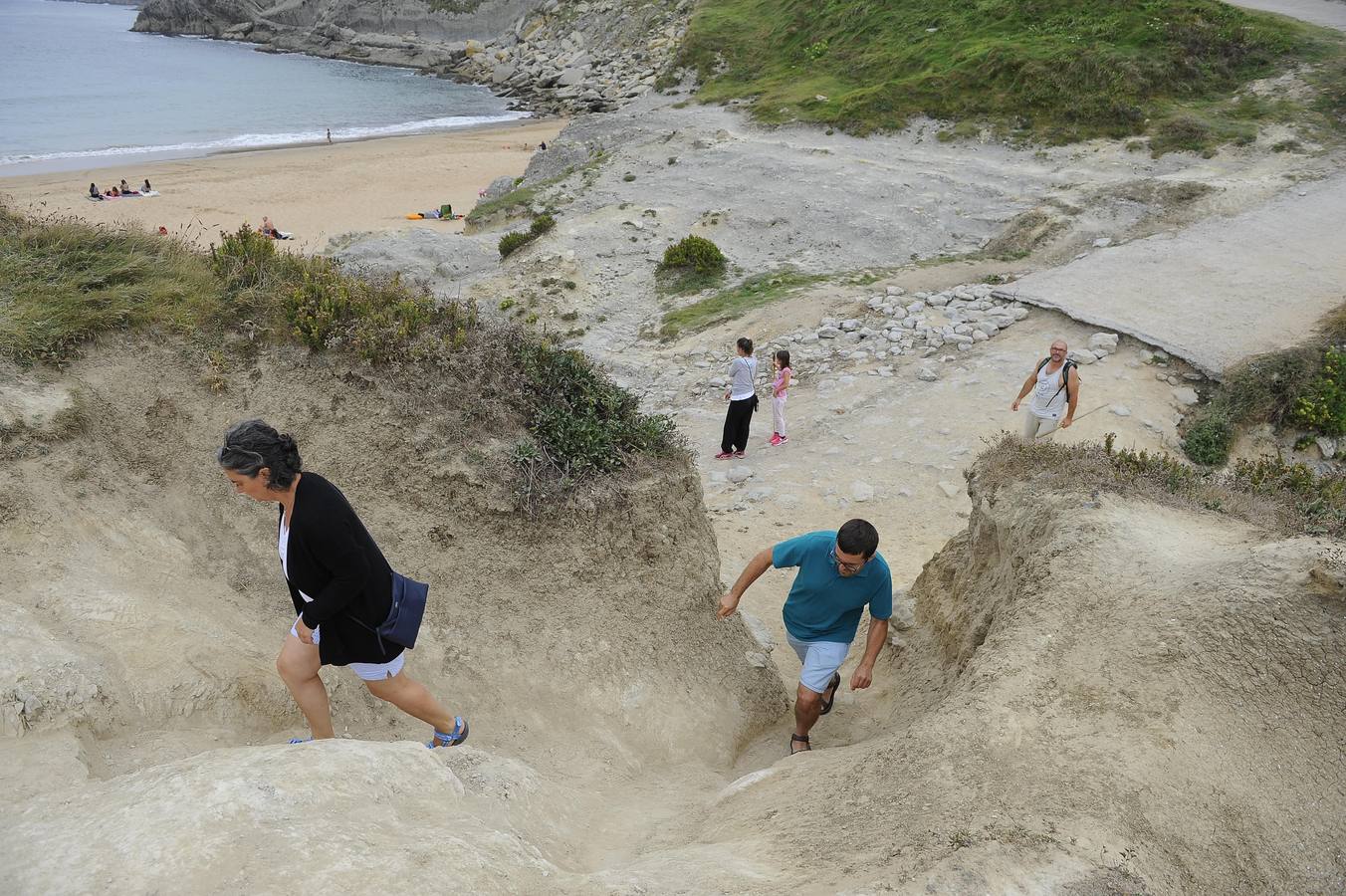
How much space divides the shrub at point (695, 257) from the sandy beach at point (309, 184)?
13598 millimetres

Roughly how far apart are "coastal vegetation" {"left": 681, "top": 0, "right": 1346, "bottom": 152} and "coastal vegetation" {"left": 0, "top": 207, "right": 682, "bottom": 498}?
2289 cm

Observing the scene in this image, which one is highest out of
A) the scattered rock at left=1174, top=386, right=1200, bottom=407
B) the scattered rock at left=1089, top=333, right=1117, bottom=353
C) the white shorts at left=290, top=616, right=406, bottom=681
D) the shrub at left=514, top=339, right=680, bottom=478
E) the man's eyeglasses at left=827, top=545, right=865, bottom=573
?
the shrub at left=514, top=339, right=680, bottom=478

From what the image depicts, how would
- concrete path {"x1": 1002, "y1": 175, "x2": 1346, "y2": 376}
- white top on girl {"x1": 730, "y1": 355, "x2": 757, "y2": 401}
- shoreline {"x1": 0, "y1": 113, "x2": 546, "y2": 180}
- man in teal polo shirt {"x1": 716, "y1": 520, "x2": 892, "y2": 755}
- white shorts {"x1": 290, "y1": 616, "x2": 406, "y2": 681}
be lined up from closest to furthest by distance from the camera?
white shorts {"x1": 290, "y1": 616, "x2": 406, "y2": 681} → man in teal polo shirt {"x1": 716, "y1": 520, "x2": 892, "y2": 755} → white top on girl {"x1": 730, "y1": 355, "x2": 757, "y2": 401} → concrete path {"x1": 1002, "y1": 175, "x2": 1346, "y2": 376} → shoreline {"x1": 0, "y1": 113, "x2": 546, "y2": 180}

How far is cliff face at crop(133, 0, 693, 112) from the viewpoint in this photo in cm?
5309

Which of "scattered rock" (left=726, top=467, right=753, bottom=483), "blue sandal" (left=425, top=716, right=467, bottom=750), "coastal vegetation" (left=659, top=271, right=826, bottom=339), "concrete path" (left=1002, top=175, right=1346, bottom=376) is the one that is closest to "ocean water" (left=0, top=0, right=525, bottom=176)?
"coastal vegetation" (left=659, top=271, right=826, bottom=339)

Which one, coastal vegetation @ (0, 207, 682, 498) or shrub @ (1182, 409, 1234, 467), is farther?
shrub @ (1182, 409, 1234, 467)

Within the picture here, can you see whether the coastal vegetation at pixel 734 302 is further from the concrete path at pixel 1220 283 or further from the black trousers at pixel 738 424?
the black trousers at pixel 738 424

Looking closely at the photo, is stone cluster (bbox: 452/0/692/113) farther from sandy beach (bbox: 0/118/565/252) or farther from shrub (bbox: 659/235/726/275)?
shrub (bbox: 659/235/726/275)

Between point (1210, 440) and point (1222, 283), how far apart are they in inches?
214

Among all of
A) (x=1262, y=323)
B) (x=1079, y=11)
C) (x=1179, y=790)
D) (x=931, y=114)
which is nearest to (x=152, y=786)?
(x=1179, y=790)

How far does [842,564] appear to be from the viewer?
5.92m

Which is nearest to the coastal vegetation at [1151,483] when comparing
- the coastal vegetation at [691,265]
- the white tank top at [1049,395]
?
the white tank top at [1049,395]

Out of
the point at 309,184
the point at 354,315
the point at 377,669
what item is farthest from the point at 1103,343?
the point at 309,184

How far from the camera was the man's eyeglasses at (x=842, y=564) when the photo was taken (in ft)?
19.2
